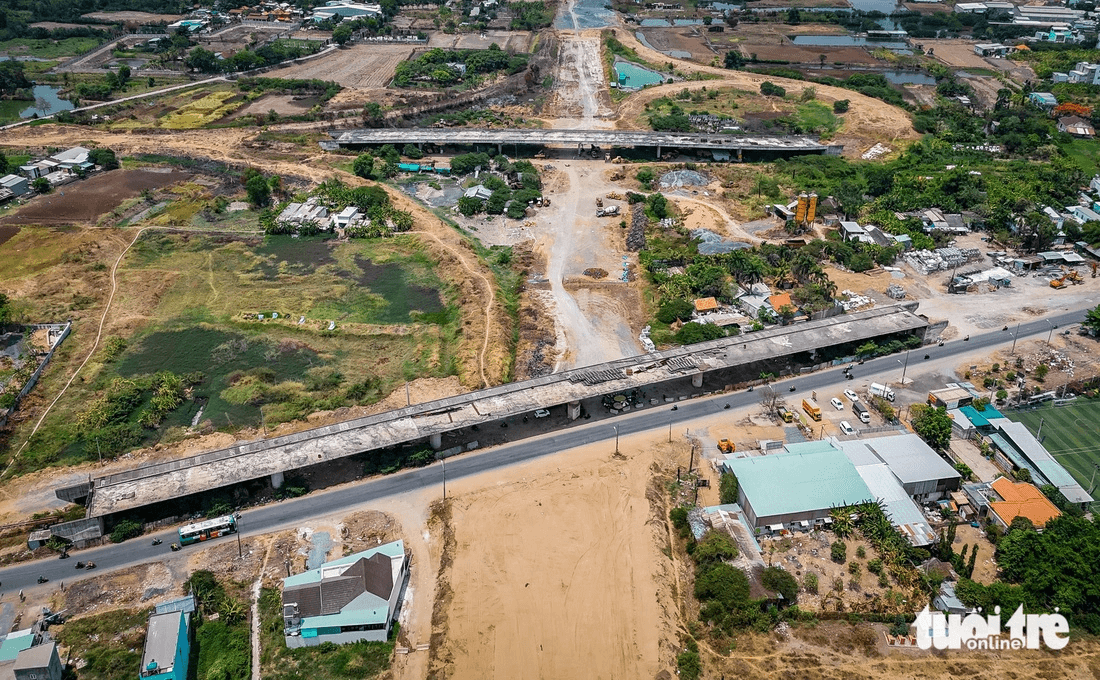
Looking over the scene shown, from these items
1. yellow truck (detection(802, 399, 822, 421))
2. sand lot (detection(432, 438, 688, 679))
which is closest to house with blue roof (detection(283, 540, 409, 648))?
sand lot (detection(432, 438, 688, 679))

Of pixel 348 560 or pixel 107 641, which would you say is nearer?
pixel 107 641

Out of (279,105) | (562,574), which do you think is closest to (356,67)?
(279,105)

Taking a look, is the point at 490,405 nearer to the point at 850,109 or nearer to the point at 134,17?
the point at 850,109

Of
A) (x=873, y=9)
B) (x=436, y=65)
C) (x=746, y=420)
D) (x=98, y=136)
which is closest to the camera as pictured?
(x=746, y=420)

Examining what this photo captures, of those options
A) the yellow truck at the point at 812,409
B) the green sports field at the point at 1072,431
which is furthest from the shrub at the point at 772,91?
the yellow truck at the point at 812,409

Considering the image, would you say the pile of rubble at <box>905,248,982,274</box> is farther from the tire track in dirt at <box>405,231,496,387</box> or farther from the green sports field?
the tire track in dirt at <box>405,231,496,387</box>

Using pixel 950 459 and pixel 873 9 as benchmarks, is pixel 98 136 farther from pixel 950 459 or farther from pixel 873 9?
pixel 873 9

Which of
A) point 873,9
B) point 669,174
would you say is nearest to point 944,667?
point 669,174
